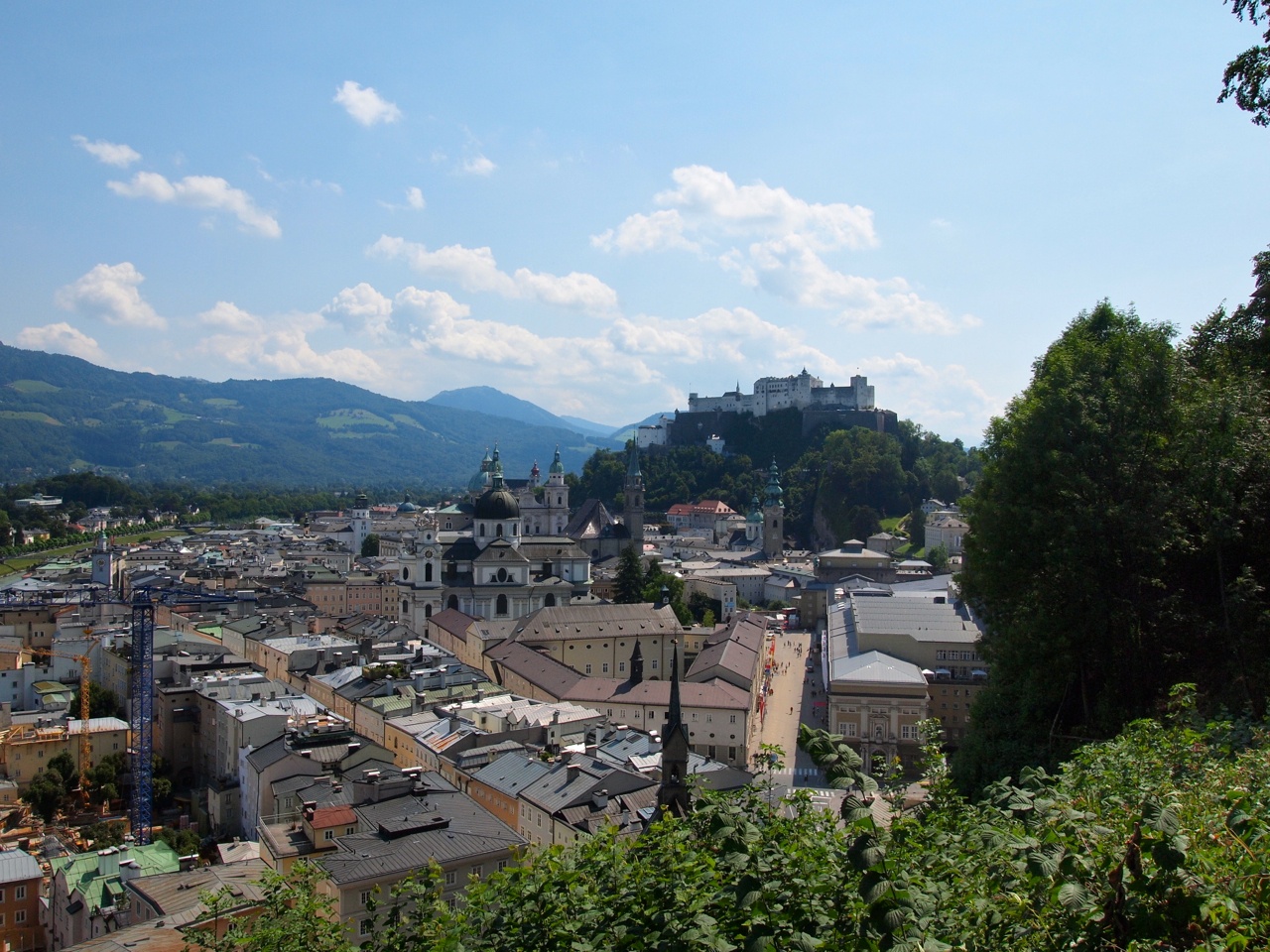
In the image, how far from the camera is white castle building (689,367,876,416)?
3725 inches

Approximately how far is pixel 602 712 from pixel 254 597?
32832 millimetres

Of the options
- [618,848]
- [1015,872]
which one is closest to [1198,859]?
[1015,872]

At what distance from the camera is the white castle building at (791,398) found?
9462cm

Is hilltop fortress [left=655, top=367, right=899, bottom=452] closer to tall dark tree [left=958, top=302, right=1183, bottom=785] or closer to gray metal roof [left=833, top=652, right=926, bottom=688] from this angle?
gray metal roof [left=833, top=652, right=926, bottom=688]

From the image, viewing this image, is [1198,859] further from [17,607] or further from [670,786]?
[17,607]

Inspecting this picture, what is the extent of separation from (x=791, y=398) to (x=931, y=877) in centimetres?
9455

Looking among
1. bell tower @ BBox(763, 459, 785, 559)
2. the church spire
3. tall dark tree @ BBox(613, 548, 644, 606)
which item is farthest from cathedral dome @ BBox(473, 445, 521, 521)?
the church spire

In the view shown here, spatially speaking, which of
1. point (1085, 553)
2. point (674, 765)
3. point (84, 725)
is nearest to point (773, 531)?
point (84, 725)

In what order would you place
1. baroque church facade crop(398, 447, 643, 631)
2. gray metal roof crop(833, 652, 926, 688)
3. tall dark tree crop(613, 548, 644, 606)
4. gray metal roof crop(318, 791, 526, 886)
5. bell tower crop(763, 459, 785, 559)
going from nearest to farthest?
gray metal roof crop(318, 791, 526, 886) → gray metal roof crop(833, 652, 926, 688) → baroque church facade crop(398, 447, 643, 631) → tall dark tree crop(613, 548, 644, 606) → bell tower crop(763, 459, 785, 559)

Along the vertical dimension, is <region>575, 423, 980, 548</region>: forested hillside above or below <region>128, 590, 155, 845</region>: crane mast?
above

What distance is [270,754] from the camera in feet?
84.5

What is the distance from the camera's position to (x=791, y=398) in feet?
324

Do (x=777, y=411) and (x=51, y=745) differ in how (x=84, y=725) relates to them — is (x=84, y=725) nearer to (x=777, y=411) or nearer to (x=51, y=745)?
(x=51, y=745)

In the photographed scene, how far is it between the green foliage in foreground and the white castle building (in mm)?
88585
